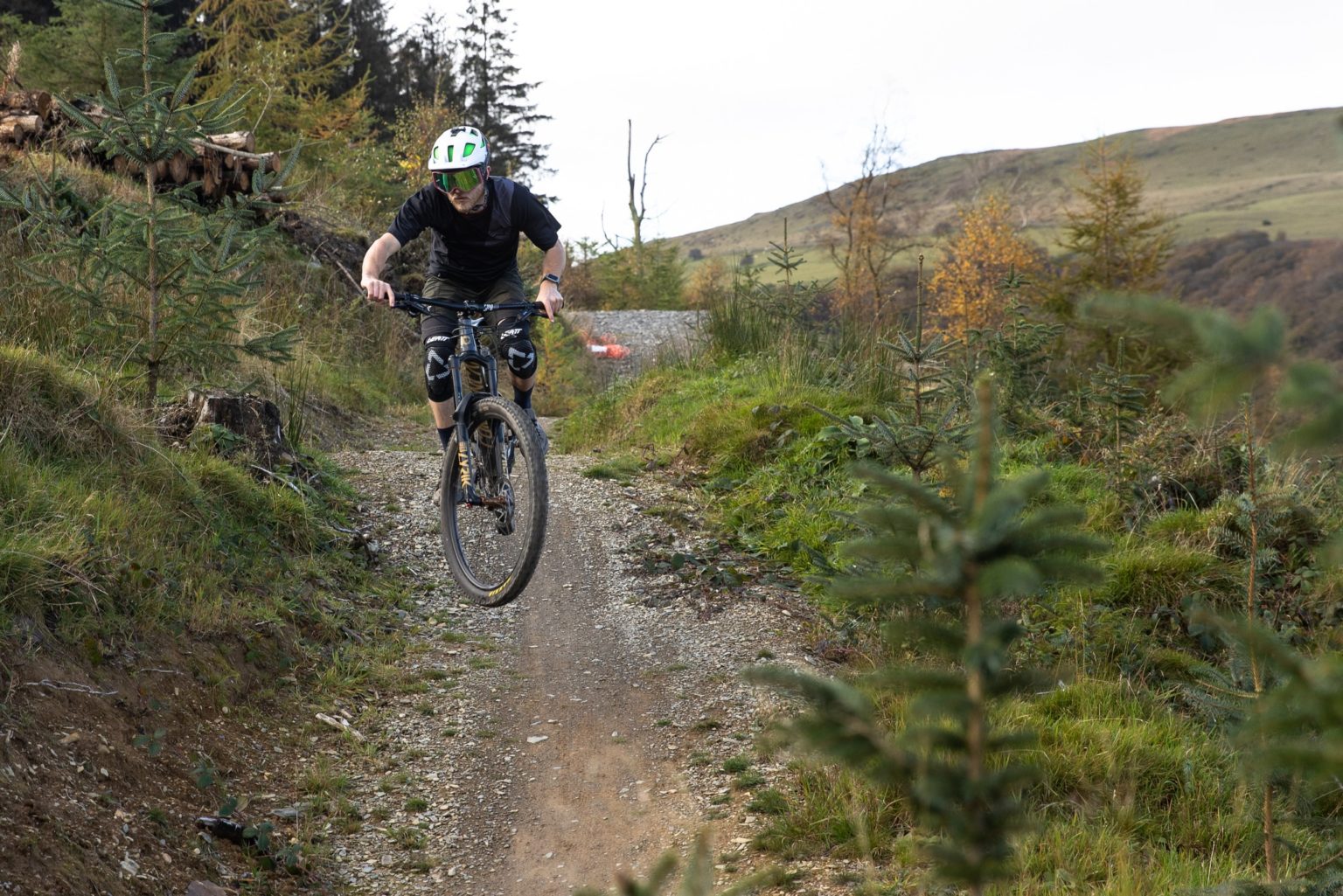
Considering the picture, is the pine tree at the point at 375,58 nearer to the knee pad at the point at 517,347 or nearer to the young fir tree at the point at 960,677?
the knee pad at the point at 517,347

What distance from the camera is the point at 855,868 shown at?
3432 mm

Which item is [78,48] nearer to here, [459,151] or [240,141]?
[240,141]

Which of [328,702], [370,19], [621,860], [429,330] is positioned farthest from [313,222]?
[370,19]

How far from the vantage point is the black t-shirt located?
5.74 m

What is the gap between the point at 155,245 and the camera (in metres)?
5.81

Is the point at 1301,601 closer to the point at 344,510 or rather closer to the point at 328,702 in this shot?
the point at 328,702

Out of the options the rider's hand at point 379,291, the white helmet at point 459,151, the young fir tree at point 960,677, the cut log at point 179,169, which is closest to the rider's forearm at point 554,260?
the white helmet at point 459,151

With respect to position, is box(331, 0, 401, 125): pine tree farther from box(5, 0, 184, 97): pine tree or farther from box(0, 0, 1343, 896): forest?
box(0, 0, 1343, 896): forest

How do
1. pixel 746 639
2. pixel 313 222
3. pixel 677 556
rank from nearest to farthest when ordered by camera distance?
pixel 746 639
pixel 677 556
pixel 313 222

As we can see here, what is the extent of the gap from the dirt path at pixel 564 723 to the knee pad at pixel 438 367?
1.28 metres

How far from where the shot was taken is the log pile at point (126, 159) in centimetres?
992

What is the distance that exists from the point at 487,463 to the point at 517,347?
642mm

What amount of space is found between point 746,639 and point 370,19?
107ft

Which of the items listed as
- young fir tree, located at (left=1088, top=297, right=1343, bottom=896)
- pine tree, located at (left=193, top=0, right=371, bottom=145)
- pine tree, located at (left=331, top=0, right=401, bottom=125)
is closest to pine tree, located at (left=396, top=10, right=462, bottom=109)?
pine tree, located at (left=331, top=0, right=401, bottom=125)
